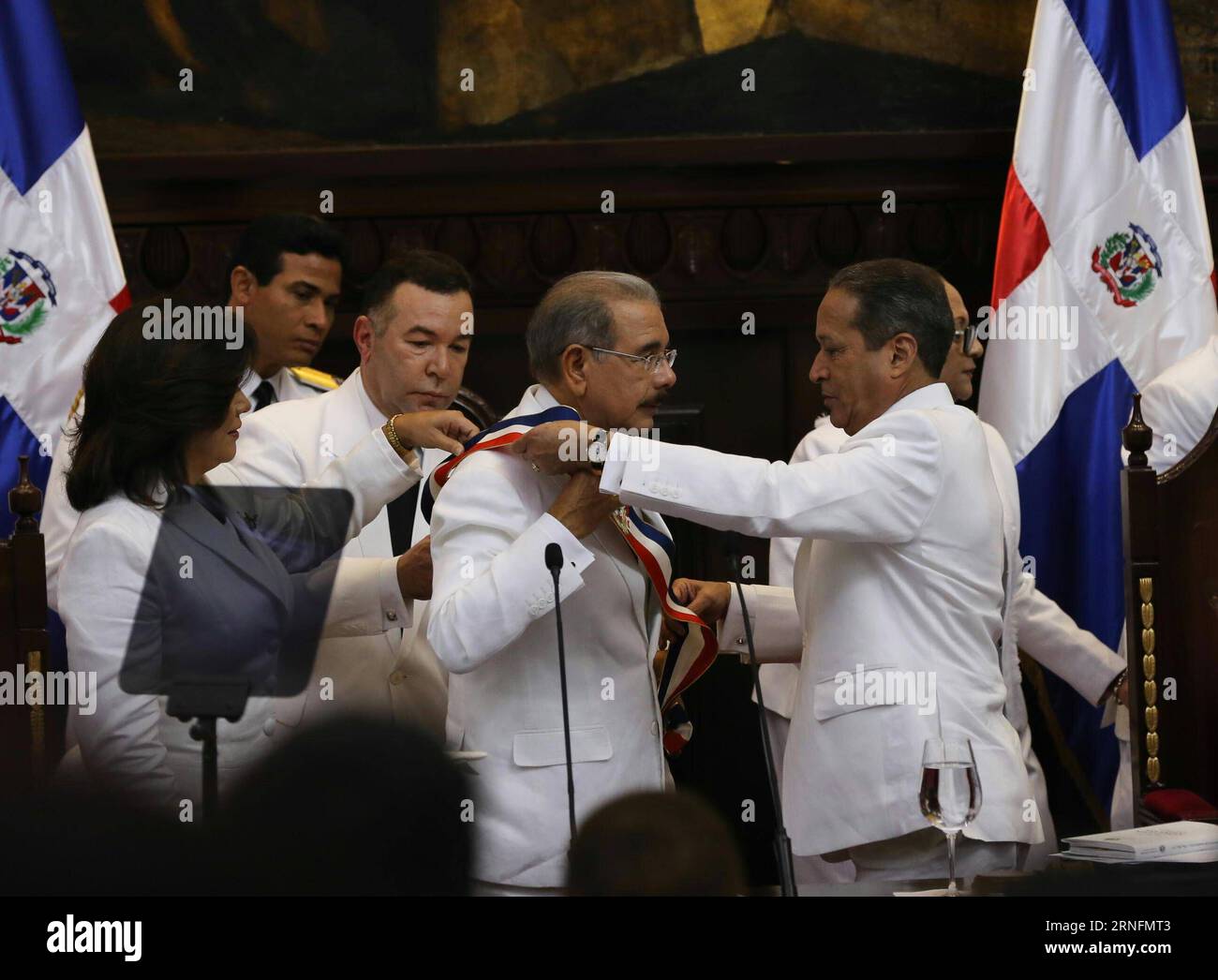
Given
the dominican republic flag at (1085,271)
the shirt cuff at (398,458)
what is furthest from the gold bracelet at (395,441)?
the dominican republic flag at (1085,271)

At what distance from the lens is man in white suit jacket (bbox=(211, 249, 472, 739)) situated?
365 cm

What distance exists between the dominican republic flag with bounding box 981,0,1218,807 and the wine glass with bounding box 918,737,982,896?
2526 millimetres

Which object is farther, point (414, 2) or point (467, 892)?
point (414, 2)

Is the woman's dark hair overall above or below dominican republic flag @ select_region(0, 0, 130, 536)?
below

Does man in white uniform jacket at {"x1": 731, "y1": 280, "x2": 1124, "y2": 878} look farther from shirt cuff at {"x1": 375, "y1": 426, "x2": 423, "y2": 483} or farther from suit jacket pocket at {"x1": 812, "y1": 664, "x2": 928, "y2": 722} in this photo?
shirt cuff at {"x1": 375, "y1": 426, "x2": 423, "y2": 483}

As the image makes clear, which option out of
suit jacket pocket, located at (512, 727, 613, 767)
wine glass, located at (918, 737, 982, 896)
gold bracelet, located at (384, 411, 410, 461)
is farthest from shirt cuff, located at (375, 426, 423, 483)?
wine glass, located at (918, 737, 982, 896)

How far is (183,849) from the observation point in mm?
1369

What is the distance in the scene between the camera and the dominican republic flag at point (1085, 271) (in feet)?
15.5

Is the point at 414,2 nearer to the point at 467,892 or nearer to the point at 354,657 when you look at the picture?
the point at 354,657

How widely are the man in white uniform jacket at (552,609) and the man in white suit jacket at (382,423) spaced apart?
2.03 ft

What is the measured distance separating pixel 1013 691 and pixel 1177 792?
42 centimetres
